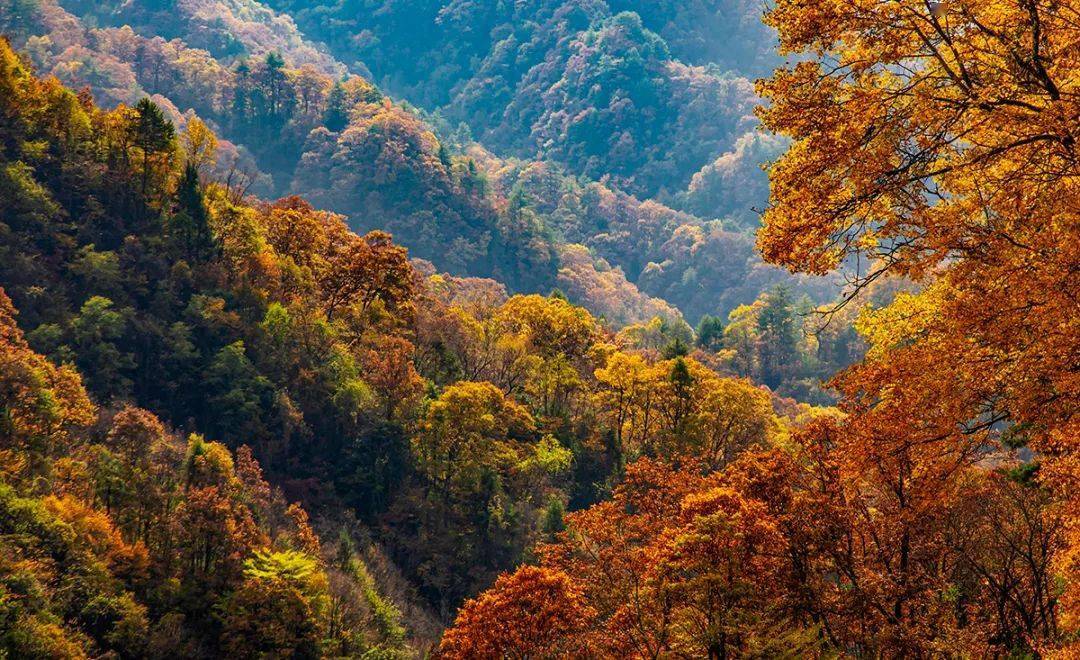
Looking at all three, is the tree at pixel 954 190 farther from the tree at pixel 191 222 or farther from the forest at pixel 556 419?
the tree at pixel 191 222

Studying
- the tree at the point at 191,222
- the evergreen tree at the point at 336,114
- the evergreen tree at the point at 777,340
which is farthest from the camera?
the evergreen tree at the point at 336,114

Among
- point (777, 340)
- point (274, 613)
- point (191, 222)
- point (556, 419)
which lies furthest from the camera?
point (777, 340)

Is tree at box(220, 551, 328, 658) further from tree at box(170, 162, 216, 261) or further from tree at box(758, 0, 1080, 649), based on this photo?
tree at box(170, 162, 216, 261)

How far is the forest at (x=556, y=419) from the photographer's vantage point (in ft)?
32.1

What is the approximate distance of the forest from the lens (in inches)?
385

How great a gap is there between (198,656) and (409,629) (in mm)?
8915

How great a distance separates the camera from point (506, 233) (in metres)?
131

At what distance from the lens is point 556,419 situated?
45438 mm

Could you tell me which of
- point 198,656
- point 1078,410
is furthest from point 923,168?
point 198,656

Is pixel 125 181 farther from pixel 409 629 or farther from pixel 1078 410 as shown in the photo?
pixel 1078 410

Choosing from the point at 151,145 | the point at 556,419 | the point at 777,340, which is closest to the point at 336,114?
the point at 777,340

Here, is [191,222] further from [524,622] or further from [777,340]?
[777,340]

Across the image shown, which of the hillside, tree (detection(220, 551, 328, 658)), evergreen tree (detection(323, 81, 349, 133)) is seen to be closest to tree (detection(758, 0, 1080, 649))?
tree (detection(220, 551, 328, 658))

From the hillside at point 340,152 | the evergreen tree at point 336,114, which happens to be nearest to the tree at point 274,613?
the hillside at point 340,152
